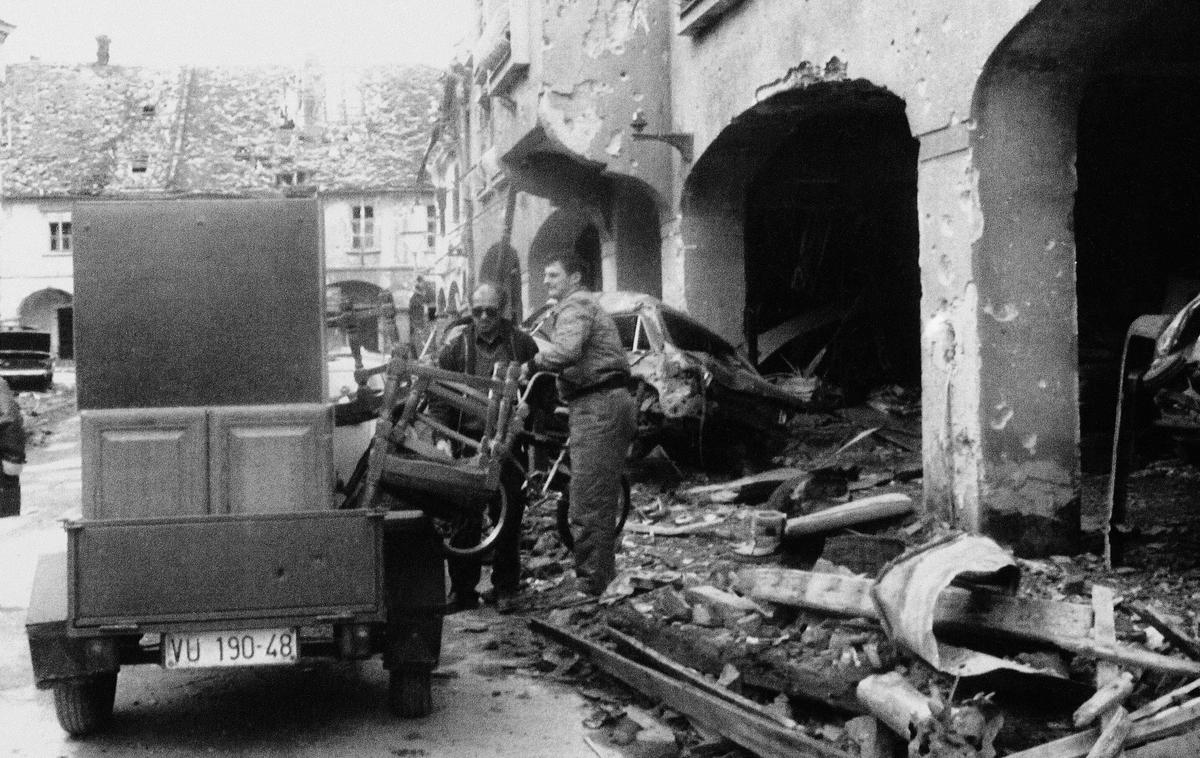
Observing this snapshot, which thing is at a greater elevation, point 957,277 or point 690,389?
point 957,277

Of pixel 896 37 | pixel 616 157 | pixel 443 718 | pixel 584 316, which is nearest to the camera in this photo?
pixel 443 718

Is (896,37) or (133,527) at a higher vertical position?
(896,37)

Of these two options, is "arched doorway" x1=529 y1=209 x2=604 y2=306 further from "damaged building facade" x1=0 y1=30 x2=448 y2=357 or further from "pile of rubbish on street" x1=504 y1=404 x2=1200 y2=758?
"damaged building facade" x1=0 y1=30 x2=448 y2=357

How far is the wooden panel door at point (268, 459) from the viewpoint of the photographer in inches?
199

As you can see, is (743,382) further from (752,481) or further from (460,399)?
(460,399)

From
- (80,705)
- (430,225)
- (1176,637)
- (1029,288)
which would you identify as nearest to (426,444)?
(80,705)

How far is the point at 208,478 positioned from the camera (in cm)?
503

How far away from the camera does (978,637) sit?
4859 millimetres

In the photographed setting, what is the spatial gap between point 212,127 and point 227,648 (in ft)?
155

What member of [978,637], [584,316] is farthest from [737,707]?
[584,316]

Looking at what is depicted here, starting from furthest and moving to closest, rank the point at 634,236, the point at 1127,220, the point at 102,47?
the point at 102,47
the point at 634,236
the point at 1127,220

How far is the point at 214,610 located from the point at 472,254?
25.0 meters

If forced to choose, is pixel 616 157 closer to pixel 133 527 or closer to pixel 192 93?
pixel 133 527

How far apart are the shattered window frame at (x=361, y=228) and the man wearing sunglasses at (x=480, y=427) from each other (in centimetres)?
3981
